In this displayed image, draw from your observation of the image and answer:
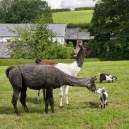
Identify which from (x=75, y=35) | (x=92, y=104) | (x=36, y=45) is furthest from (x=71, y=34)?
(x=92, y=104)

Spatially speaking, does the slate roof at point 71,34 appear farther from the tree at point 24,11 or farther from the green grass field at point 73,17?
the green grass field at point 73,17

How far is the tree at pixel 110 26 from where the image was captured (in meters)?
37.7

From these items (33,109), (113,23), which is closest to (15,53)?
(113,23)

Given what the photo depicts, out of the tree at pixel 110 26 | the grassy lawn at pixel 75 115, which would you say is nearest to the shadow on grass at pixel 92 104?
the grassy lawn at pixel 75 115

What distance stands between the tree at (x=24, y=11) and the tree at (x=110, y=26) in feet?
173

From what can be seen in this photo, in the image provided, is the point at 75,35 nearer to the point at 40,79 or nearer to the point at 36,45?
the point at 36,45

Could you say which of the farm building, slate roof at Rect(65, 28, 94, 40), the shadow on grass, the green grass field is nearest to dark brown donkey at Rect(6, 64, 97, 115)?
the shadow on grass

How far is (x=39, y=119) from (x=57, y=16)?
3988 inches

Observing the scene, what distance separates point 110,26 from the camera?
129 feet

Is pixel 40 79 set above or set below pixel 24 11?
below

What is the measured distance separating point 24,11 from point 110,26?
213 feet

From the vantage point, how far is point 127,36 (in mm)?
35406

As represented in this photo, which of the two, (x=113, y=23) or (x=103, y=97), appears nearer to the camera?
(x=103, y=97)

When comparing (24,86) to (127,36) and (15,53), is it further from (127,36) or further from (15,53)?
(15,53)
